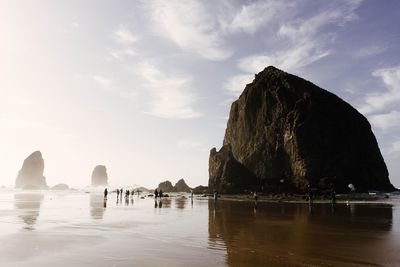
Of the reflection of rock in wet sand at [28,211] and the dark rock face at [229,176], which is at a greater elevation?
the dark rock face at [229,176]

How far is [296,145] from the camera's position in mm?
88562

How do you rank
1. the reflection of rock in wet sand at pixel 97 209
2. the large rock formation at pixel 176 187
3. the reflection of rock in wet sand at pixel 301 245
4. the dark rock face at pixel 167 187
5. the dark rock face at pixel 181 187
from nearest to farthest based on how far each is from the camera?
the reflection of rock in wet sand at pixel 301 245, the reflection of rock in wet sand at pixel 97 209, the large rock formation at pixel 176 187, the dark rock face at pixel 181 187, the dark rock face at pixel 167 187

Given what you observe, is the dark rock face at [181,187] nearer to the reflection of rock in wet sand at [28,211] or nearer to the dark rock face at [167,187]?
the dark rock face at [167,187]

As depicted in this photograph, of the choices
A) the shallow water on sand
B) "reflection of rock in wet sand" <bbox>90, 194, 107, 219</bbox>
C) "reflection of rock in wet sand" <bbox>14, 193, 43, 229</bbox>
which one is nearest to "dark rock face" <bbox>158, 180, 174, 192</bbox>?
"reflection of rock in wet sand" <bbox>90, 194, 107, 219</bbox>

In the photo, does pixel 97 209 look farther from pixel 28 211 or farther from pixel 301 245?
pixel 301 245

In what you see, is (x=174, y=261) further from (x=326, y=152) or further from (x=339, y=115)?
(x=339, y=115)

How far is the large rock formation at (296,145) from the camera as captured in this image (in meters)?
86.5

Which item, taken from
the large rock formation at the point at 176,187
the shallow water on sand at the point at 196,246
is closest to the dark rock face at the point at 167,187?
the large rock formation at the point at 176,187

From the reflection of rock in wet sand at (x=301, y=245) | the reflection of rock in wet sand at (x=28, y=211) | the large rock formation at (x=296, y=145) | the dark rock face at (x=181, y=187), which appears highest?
the large rock formation at (x=296, y=145)

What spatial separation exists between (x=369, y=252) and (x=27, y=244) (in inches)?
580

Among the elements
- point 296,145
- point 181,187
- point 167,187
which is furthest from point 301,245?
point 167,187

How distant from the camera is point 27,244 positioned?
620 inches

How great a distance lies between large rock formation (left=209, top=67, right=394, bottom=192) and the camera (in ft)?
284

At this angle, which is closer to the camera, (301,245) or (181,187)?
(301,245)
